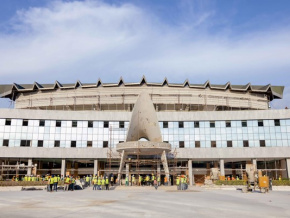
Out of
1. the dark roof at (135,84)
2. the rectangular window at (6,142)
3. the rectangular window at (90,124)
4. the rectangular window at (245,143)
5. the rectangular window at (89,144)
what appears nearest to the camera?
the rectangular window at (6,142)

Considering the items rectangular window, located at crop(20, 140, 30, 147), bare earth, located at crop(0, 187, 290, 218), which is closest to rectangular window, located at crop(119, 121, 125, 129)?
rectangular window, located at crop(20, 140, 30, 147)

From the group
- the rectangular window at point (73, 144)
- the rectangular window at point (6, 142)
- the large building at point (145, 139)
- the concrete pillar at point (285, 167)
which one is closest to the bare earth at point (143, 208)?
the large building at point (145, 139)

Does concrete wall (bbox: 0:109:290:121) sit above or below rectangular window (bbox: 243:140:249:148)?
above

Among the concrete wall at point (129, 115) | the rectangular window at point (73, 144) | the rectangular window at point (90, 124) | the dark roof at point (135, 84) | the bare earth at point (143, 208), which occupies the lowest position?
the bare earth at point (143, 208)

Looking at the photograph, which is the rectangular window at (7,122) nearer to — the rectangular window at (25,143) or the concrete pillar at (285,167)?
the rectangular window at (25,143)

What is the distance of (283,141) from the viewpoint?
47.2 meters

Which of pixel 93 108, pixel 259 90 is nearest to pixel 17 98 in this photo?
pixel 93 108

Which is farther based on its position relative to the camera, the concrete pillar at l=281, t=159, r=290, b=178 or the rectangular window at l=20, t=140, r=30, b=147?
the concrete pillar at l=281, t=159, r=290, b=178

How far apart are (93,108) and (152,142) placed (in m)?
26.5

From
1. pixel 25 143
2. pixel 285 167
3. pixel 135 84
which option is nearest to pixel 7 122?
pixel 25 143

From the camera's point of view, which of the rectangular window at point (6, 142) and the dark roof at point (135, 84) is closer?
the rectangular window at point (6, 142)

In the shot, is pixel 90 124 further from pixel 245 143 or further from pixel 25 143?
pixel 245 143

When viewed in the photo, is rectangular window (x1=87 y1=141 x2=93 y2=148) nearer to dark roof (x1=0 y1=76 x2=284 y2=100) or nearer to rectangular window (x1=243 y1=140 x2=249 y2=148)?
dark roof (x1=0 y1=76 x2=284 y2=100)

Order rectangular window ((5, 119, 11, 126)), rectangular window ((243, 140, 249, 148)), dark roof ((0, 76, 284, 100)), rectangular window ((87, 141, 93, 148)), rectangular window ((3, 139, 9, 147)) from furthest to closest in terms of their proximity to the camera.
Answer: dark roof ((0, 76, 284, 100))
rectangular window ((87, 141, 93, 148))
rectangular window ((243, 140, 249, 148))
rectangular window ((5, 119, 11, 126))
rectangular window ((3, 139, 9, 147))
